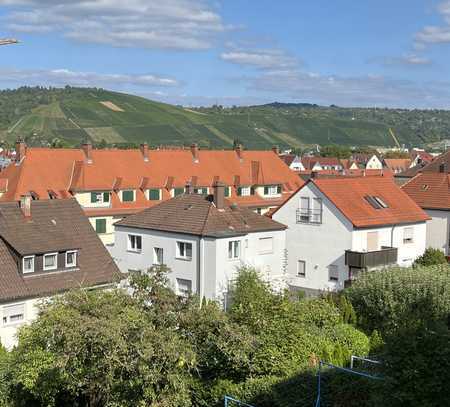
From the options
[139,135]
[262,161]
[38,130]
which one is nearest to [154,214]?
[262,161]

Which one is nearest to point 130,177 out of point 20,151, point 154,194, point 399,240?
point 154,194

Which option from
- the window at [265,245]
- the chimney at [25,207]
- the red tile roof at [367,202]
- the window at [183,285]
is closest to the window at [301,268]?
the window at [265,245]

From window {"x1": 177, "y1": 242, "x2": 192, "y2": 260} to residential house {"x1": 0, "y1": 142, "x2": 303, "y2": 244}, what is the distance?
57.4 feet

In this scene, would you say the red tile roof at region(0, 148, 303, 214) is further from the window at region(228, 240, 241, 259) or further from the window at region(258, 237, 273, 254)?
the window at region(228, 240, 241, 259)

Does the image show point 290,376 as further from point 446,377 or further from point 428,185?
point 428,185

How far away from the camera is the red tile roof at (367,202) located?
3678 centimetres

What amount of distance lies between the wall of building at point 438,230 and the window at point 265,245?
37.6 feet

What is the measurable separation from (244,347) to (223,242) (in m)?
17.6

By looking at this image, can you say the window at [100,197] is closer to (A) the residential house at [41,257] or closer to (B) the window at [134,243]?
(B) the window at [134,243]

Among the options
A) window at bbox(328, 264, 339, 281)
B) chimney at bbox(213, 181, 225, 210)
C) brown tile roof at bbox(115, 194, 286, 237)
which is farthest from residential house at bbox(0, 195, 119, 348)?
window at bbox(328, 264, 339, 281)

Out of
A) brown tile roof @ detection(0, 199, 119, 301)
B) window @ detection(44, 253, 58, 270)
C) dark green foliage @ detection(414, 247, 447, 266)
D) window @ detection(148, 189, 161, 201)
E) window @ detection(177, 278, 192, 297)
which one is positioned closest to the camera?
brown tile roof @ detection(0, 199, 119, 301)

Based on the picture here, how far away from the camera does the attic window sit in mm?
38406

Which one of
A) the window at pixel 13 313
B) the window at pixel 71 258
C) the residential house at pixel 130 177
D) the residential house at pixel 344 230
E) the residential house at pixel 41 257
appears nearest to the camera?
the window at pixel 13 313

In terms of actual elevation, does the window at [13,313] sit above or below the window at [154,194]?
below
